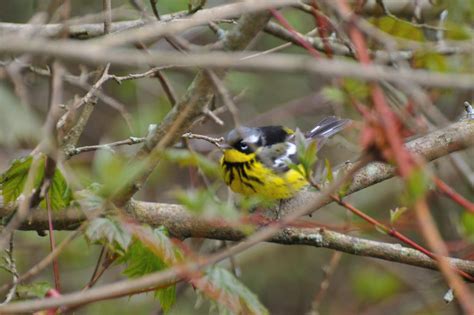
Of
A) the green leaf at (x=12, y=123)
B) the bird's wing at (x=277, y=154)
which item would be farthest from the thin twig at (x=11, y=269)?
the bird's wing at (x=277, y=154)

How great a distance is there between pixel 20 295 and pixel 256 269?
3.90 metres

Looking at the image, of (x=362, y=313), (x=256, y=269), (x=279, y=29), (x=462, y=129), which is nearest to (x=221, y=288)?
(x=462, y=129)

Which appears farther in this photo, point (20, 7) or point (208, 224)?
point (20, 7)

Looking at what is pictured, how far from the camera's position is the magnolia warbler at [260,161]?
150 inches

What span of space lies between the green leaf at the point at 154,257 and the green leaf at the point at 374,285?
3020 mm

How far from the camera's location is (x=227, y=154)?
3.99m

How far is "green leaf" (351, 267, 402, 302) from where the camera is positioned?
518 centimetres

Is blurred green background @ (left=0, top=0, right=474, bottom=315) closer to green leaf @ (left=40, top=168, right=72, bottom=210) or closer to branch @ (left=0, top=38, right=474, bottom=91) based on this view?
green leaf @ (left=40, top=168, right=72, bottom=210)

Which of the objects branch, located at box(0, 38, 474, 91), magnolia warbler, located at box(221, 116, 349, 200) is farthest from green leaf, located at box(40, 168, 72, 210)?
magnolia warbler, located at box(221, 116, 349, 200)

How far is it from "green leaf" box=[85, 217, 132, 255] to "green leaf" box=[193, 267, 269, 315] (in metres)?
0.21

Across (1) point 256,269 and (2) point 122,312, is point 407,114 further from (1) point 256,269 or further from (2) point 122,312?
(1) point 256,269

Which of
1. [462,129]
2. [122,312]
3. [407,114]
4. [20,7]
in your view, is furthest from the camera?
[20,7]

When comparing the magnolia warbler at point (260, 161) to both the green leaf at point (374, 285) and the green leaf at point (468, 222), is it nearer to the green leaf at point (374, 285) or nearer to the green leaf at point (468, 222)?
the green leaf at point (374, 285)

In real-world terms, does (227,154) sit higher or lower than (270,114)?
higher
